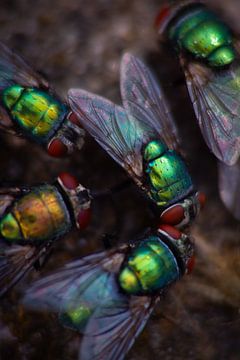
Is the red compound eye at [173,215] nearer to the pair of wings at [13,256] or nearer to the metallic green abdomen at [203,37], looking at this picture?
the pair of wings at [13,256]

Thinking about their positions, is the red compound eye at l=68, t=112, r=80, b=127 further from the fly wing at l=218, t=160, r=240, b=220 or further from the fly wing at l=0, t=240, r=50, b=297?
the fly wing at l=218, t=160, r=240, b=220

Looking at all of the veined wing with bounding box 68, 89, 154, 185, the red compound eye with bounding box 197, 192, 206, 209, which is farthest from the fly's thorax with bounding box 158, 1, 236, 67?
the red compound eye with bounding box 197, 192, 206, 209

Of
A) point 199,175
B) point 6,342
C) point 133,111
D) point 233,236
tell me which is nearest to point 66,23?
point 133,111

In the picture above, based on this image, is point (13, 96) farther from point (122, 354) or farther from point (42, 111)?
point (122, 354)

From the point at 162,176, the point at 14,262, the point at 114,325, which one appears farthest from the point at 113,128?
the point at 114,325

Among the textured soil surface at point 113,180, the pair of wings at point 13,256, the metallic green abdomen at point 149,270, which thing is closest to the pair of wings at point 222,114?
the textured soil surface at point 113,180

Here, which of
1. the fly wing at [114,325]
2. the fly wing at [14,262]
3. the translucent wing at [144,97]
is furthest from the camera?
the translucent wing at [144,97]
